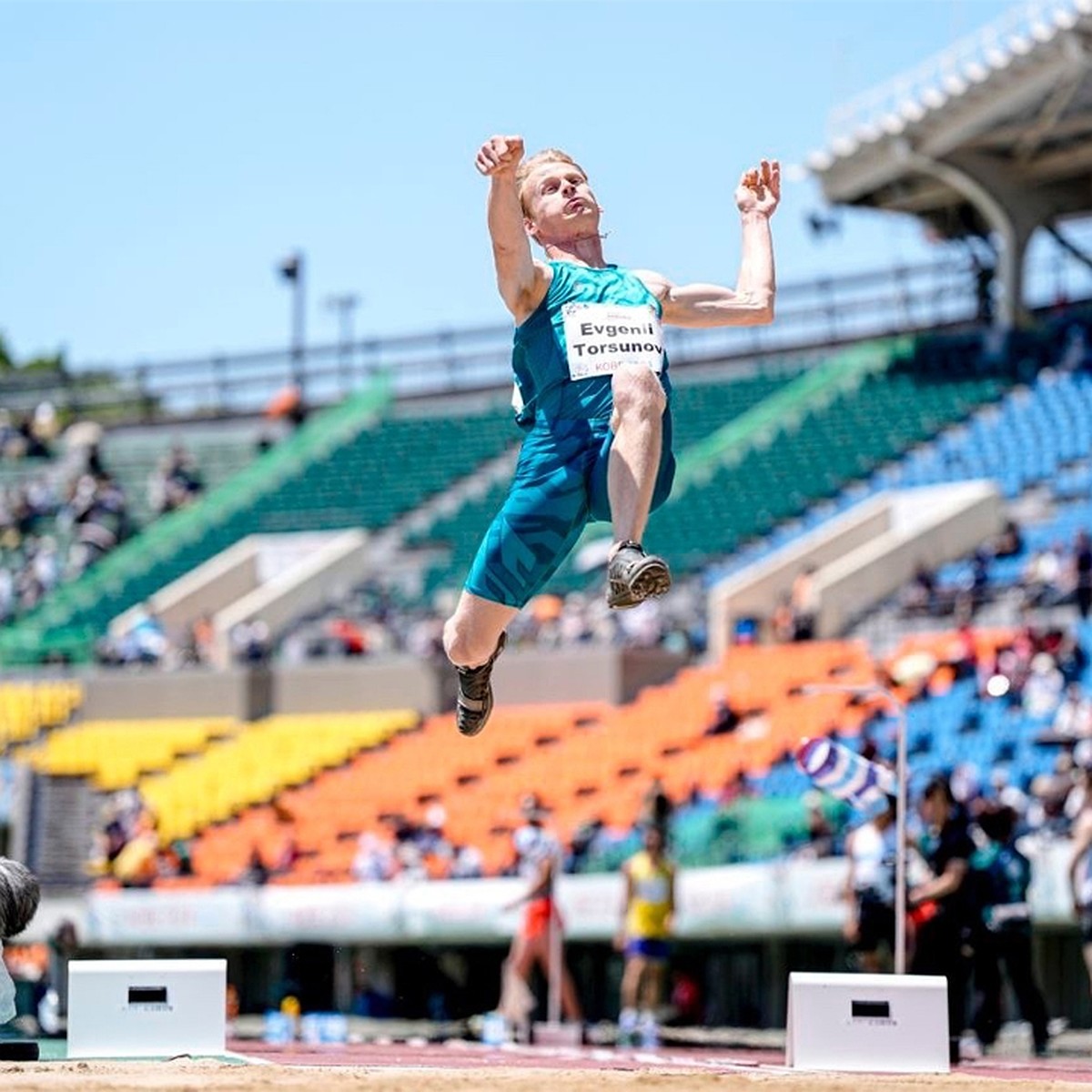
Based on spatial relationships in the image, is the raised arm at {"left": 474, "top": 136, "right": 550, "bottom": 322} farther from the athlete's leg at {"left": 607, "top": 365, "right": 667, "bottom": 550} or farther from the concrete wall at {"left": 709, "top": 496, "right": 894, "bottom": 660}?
the concrete wall at {"left": 709, "top": 496, "right": 894, "bottom": 660}

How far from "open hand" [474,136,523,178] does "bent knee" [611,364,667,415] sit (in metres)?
0.85

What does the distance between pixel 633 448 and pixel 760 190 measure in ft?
5.57

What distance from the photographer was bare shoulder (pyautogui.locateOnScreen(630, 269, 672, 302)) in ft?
34.2

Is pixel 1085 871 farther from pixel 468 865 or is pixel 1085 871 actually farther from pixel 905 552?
pixel 905 552

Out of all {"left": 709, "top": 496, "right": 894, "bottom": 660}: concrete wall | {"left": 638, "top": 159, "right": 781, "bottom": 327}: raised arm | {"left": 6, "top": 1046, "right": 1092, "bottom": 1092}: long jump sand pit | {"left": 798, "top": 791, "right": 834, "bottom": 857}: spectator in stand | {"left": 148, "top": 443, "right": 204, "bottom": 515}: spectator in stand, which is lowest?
{"left": 6, "top": 1046, "right": 1092, "bottom": 1092}: long jump sand pit

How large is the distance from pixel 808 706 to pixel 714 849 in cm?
450

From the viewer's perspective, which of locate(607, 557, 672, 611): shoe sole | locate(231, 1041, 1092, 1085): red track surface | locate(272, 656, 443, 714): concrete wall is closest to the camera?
locate(607, 557, 672, 611): shoe sole

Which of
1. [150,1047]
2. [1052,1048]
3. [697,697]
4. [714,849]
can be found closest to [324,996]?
[714,849]

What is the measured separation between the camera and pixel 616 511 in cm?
964

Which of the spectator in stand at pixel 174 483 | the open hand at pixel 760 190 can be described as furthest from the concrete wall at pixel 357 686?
the open hand at pixel 760 190

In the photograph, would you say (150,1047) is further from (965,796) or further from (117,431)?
(117,431)

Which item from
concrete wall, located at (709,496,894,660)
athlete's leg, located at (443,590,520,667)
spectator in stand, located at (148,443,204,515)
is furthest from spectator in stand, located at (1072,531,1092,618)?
spectator in stand, located at (148,443,204,515)

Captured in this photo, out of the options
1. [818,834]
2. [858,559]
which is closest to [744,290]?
[818,834]

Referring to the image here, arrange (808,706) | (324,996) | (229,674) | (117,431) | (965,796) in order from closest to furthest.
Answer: (965,796)
(324,996)
(808,706)
(229,674)
(117,431)
